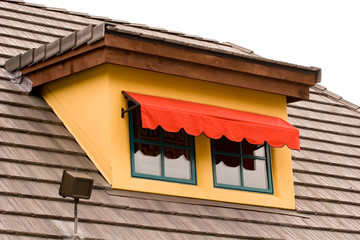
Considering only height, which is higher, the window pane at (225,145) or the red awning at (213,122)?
the red awning at (213,122)

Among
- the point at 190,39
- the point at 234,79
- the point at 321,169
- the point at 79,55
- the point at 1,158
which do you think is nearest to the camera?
the point at 1,158

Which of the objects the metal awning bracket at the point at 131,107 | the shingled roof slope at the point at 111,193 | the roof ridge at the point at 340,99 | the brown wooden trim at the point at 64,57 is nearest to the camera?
the shingled roof slope at the point at 111,193

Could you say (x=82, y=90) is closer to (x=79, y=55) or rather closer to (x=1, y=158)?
(x=79, y=55)

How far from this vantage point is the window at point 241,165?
29.1 feet

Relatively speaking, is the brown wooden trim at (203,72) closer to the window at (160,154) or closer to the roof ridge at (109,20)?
the window at (160,154)

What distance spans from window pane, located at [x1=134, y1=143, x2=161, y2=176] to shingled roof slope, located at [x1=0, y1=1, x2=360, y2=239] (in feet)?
1.03

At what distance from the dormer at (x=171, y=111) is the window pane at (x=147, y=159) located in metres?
0.01

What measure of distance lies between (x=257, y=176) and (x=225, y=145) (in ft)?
1.64

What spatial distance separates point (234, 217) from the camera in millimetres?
8422

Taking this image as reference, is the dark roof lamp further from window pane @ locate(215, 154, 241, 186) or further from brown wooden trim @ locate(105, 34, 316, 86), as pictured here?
window pane @ locate(215, 154, 241, 186)

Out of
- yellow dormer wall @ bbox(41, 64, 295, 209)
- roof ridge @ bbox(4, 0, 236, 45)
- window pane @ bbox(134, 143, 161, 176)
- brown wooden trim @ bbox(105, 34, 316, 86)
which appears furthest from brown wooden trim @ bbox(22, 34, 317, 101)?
roof ridge @ bbox(4, 0, 236, 45)

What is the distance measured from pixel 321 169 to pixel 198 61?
2.54m

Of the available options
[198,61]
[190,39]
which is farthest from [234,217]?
[190,39]

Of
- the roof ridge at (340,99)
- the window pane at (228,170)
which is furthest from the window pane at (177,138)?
the roof ridge at (340,99)
